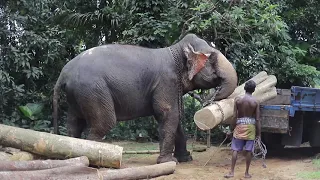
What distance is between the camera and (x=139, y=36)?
39.8 feet

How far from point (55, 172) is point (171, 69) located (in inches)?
138

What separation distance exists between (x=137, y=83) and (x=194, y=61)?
1119 mm

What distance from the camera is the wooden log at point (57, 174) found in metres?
5.56

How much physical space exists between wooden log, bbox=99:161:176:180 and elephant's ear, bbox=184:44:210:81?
173 centimetres

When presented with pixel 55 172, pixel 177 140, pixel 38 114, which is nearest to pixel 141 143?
pixel 38 114

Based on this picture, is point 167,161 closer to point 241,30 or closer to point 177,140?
point 177,140

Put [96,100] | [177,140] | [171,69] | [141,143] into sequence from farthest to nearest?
[141,143], [177,140], [171,69], [96,100]

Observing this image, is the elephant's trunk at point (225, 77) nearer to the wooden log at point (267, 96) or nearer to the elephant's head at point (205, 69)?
the elephant's head at point (205, 69)

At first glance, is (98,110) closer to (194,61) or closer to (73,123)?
(73,123)

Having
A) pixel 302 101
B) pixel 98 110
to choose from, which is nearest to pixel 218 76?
pixel 302 101

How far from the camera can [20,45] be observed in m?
12.2

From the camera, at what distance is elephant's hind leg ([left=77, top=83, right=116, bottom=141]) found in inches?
319

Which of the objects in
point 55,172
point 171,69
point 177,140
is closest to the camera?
point 55,172

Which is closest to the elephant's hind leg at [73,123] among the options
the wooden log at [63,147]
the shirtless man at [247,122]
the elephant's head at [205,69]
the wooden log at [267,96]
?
the wooden log at [63,147]
